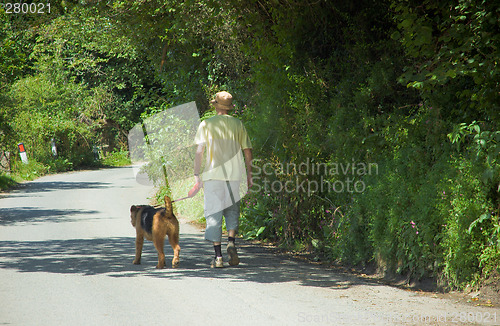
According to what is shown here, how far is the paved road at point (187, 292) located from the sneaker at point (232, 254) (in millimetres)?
119

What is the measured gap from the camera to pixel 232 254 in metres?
7.82

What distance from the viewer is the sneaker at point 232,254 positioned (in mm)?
7805

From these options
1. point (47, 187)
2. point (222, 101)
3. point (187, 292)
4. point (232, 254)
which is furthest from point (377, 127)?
point (47, 187)

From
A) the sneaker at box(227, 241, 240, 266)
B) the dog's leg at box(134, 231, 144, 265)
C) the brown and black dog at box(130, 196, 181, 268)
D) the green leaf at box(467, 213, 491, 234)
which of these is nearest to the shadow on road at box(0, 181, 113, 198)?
the dog's leg at box(134, 231, 144, 265)

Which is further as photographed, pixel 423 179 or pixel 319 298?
pixel 423 179

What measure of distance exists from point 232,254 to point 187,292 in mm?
1559

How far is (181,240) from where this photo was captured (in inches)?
405

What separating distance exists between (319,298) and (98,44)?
73.2ft

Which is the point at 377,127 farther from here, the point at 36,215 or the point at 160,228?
the point at 36,215

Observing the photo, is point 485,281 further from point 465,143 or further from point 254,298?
point 254,298

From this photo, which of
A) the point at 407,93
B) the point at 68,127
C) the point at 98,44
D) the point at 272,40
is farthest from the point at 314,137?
the point at 68,127

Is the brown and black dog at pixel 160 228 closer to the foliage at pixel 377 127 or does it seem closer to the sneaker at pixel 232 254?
the sneaker at pixel 232 254

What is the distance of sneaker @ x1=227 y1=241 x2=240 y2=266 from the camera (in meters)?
7.80

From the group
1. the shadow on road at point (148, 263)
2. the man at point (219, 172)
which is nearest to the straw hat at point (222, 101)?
the man at point (219, 172)
